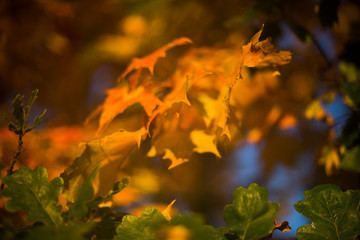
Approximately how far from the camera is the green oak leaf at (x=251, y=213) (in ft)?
1.41

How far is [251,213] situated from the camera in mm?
445

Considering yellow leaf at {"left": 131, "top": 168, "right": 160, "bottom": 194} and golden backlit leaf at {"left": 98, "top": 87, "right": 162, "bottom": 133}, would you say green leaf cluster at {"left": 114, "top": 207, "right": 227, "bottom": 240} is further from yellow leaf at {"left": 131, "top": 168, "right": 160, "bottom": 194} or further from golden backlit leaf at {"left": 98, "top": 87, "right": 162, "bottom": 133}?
yellow leaf at {"left": 131, "top": 168, "right": 160, "bottom": 194}

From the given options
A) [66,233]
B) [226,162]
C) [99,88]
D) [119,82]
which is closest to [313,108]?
[119,82]

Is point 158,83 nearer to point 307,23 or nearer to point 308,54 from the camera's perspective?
point 307,23

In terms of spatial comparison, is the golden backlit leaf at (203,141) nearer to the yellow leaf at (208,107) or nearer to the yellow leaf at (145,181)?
the yellow leaf at (208,107)

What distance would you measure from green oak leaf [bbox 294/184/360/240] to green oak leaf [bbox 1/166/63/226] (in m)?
0.38

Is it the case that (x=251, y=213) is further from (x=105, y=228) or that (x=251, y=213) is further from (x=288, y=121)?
(x=288, y=121)

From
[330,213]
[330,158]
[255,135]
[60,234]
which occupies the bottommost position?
[60,234]

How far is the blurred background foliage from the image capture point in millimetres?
843

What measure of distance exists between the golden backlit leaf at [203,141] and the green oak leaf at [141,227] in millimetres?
245

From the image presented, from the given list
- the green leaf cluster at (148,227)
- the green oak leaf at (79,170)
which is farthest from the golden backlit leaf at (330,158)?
the green oak leaf at (79,170)

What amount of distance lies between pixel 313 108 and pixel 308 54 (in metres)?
0.99

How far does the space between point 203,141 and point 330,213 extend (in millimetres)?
314

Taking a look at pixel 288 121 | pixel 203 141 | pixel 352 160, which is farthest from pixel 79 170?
pixel 288 121
